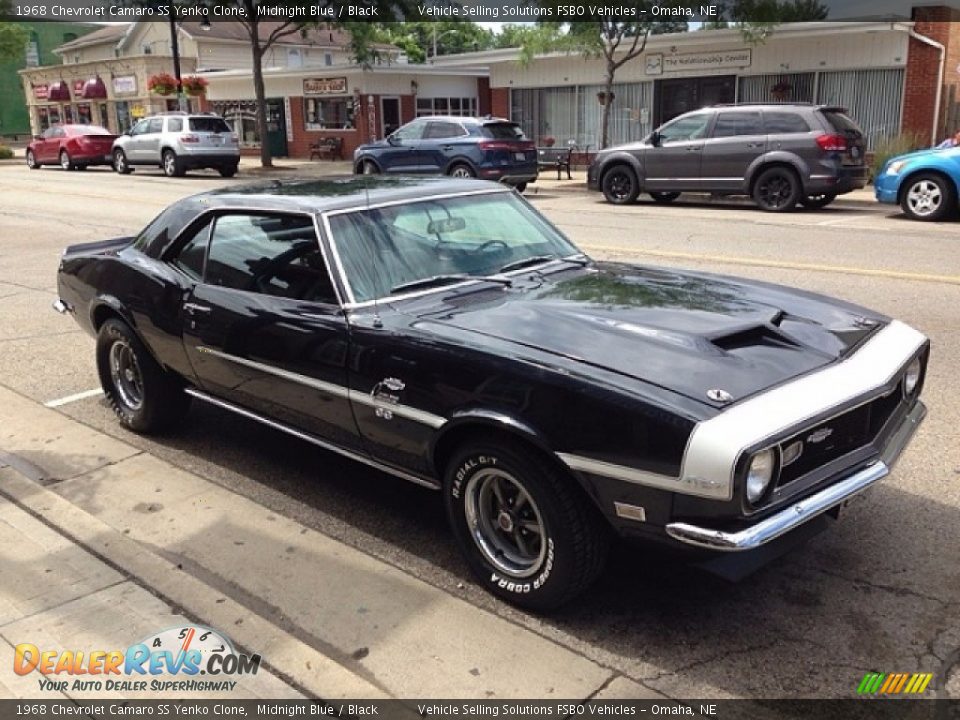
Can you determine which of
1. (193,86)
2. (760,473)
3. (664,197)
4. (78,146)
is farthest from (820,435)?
(193,86)

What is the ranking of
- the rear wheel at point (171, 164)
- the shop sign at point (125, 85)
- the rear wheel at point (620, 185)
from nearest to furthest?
1. the rear wheel at point (620, 185)
2. the rear wheel at point (171, 164)
3. the shop sign at point (125, 85)

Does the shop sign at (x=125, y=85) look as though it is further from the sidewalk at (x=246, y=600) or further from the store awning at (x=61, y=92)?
the sidewalk at (x=246, y=600)

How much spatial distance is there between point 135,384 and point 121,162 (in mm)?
27213

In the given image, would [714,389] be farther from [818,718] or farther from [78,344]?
[78,344]

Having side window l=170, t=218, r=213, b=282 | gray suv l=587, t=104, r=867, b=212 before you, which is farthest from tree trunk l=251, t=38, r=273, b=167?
side window l=170, t=218, r=213, b=282

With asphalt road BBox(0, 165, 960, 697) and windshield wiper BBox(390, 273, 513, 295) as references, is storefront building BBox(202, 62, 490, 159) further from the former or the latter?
windshield wiper BBox(390, 273, 513, 295)

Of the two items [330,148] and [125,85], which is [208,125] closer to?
[330,148]

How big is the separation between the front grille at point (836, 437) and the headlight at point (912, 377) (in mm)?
266

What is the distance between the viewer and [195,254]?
497cm

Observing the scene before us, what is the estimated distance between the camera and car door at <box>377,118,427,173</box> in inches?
814

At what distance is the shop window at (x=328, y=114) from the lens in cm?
3444

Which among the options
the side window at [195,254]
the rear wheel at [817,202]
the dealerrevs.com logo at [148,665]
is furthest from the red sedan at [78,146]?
the dealerrevs.com logo at [148,665]

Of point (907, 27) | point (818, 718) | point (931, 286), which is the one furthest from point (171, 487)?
point (907, 27)

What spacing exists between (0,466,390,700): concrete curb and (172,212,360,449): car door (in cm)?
87
